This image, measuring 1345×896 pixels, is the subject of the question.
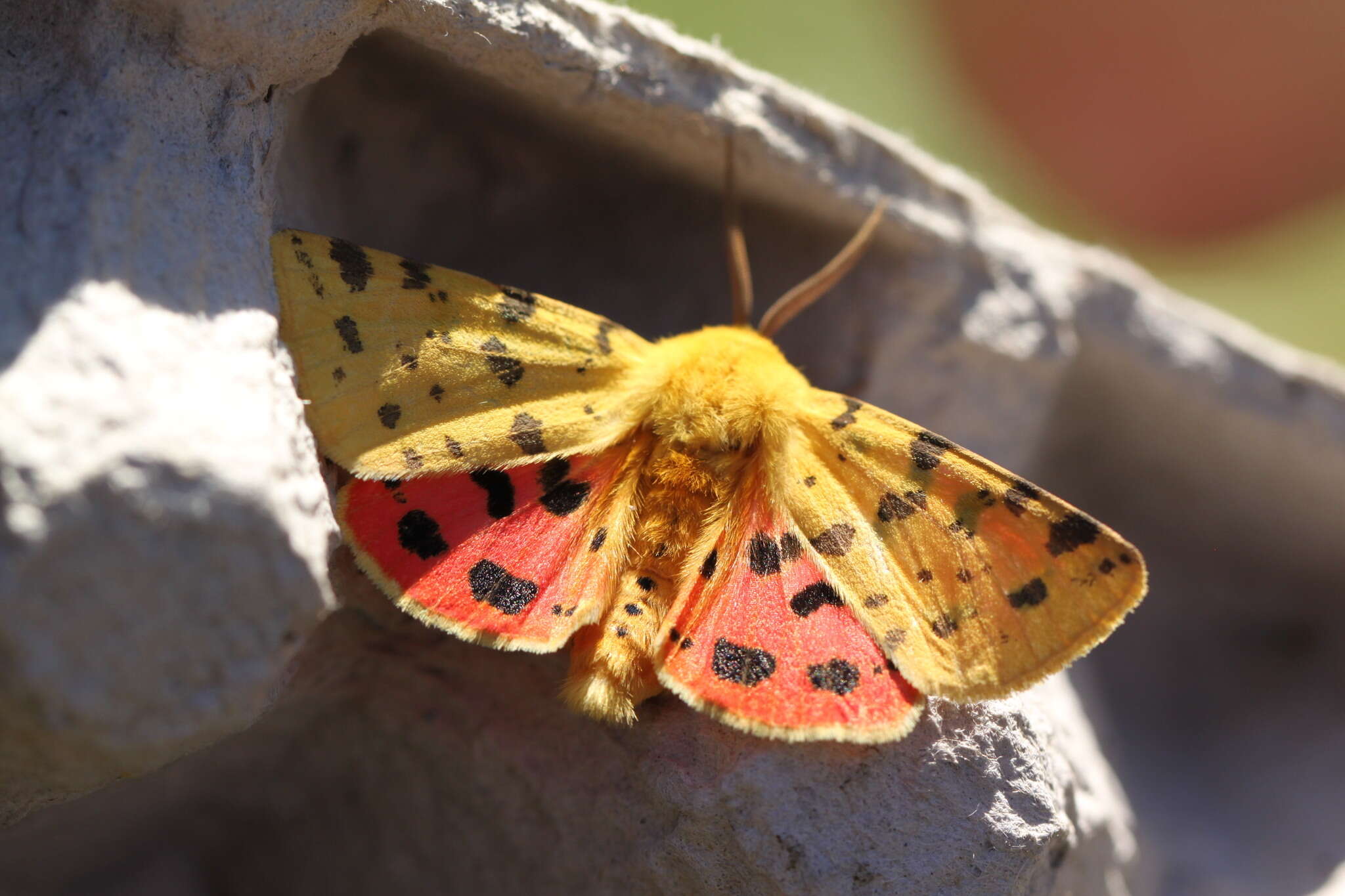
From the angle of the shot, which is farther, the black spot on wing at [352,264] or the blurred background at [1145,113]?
the blurred background at [1145,113]

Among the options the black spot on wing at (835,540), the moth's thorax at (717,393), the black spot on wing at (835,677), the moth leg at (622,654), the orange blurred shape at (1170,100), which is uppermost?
the orange blurred shape at (1170,100)

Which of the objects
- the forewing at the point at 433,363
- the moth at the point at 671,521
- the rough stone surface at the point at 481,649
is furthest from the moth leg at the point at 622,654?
the forewing at the point at 433,363

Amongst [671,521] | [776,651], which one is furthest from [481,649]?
[776,651]

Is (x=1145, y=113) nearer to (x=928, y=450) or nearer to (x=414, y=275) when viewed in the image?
(x=928, y=450)

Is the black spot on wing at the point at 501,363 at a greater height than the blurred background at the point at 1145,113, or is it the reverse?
the blurred background at the point at 1145,113

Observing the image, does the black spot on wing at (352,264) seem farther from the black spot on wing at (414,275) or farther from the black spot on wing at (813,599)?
the black spot on wing at (813,599)

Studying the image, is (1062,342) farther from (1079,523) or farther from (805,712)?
(805,712)
